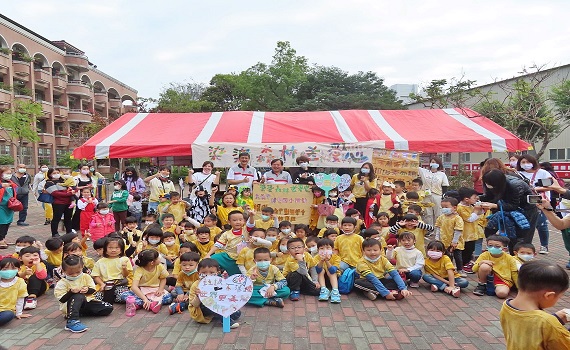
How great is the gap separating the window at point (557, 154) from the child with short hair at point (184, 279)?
26.3 metres

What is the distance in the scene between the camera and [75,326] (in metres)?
3.78

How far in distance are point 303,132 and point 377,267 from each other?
16.0ft

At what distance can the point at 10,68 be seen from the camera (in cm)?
2586

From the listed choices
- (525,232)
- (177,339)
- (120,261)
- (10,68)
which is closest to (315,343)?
(177,339)

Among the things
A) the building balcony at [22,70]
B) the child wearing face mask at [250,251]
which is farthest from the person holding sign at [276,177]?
the building balcony at [22,70]

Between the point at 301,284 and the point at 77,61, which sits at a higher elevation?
the point at 77,61

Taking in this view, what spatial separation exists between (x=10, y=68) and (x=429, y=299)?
3020 centimetres

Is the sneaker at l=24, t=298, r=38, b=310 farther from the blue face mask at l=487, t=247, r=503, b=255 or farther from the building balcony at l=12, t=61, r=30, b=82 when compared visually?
the building balcony at l=12, t=61, r=30, b=82

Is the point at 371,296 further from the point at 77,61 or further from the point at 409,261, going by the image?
A: the point at 77,61

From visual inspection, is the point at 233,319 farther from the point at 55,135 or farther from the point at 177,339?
the point at 55,135

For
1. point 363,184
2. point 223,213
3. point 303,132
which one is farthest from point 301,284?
point 303,132

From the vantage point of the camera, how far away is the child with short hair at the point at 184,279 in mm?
4301

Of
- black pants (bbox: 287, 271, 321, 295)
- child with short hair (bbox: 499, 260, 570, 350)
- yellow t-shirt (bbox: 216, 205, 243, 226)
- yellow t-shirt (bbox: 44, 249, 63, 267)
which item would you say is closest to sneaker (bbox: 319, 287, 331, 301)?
black pants (bbox: 287, 271, 321, 295)

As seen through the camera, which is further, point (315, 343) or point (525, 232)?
point (525, 232)
